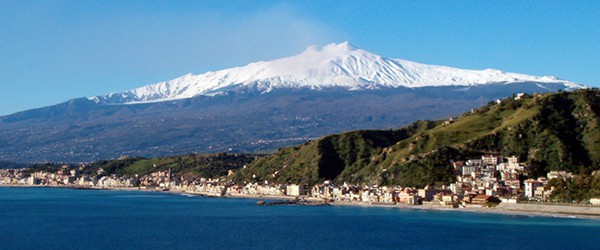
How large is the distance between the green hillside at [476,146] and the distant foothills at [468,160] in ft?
0.40

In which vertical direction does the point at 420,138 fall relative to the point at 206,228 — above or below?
above

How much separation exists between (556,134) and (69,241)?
191ft

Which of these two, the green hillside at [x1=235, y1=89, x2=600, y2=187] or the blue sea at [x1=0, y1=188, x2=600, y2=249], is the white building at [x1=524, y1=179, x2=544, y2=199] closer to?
the green hillside at [x1=235, y1=89, x2=600, y2=187]

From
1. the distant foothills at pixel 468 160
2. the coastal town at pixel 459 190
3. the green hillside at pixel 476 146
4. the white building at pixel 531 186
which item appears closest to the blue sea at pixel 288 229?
the coastal town at pixel 459 190

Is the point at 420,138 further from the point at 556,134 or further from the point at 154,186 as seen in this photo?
the point at 154,186

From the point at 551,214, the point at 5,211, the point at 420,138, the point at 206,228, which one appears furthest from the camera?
the point at 420,138

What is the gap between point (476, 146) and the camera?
103000mm

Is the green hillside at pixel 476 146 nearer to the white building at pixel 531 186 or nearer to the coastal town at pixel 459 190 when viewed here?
the coastal town at pixel 459 190

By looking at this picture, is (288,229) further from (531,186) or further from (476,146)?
(476,146)

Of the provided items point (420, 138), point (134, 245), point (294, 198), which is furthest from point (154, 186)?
point (134, 245)

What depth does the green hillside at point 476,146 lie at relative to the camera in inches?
3814

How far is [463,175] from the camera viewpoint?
318 ft

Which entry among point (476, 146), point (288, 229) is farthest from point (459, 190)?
point (288, 229)

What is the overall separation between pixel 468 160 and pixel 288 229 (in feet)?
122
